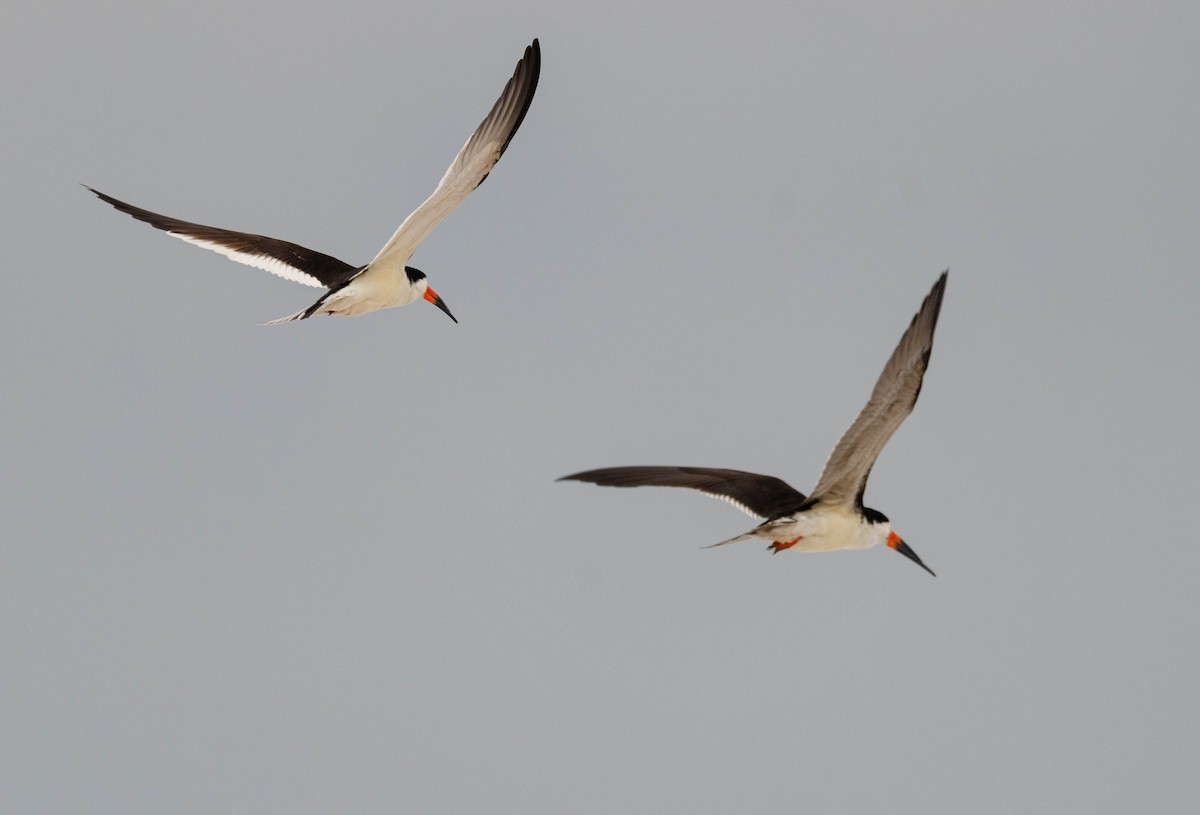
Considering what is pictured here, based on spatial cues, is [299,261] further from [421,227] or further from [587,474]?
[587,474]

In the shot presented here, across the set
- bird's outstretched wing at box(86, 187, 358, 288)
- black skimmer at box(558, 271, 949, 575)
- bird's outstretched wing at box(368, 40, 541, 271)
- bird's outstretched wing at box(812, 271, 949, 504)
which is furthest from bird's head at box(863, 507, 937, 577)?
bird's outstretched wing at box(86, 187, 358, 288)

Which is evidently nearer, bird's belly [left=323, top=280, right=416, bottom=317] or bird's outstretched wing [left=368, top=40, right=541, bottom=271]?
bird's outstretched wing [left=368, top=40, right=541, bottom=271]

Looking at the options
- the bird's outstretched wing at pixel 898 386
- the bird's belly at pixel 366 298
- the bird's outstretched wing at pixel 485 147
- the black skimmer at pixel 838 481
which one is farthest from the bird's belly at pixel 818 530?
the bird's belly at pixel 366 298

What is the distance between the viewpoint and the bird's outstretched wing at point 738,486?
18.2m

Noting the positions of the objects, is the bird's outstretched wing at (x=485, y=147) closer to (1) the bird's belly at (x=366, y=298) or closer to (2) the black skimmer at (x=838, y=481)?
(1) the bird's belly at (x=366, y=298)

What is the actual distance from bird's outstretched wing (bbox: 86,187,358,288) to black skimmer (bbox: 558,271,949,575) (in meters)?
5.27

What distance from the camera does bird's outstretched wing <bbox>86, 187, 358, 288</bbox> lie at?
2122 centimetres

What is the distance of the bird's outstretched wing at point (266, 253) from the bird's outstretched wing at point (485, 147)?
179cm

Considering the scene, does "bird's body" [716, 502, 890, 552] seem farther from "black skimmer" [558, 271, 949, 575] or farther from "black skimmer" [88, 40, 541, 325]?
"black skimmer" [88, 40, 541, 325]

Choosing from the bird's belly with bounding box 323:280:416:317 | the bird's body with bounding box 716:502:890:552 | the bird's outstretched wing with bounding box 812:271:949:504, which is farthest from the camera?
the bird's belly with bounding box 323:280:416:317

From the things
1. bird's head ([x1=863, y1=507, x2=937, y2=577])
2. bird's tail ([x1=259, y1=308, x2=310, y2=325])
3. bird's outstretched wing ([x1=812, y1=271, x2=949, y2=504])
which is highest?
bird's tail ([x1=259, y1=308, x2=310, y2=325])

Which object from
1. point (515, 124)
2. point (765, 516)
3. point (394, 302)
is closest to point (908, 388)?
point (765, 516)

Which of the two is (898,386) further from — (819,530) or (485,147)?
(485,147)

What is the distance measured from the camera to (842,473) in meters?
17.6
